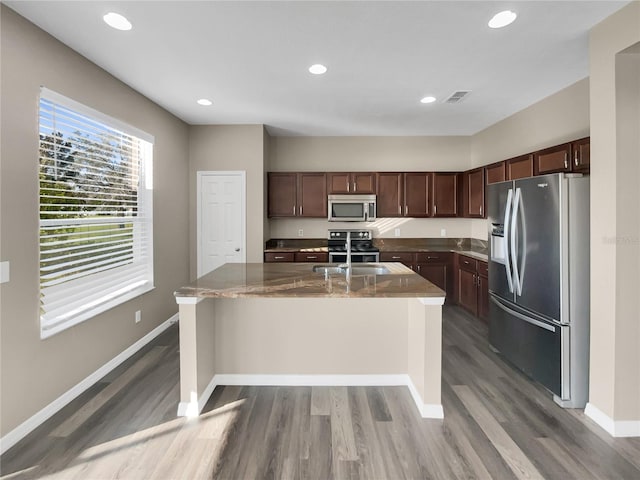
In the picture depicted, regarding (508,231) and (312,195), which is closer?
(508,231)

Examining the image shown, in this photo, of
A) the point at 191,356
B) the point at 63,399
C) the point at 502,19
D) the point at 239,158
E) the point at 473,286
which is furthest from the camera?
the point at 239,158

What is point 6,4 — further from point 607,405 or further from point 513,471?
point 607,405

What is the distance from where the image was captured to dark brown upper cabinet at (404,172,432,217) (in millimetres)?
5566

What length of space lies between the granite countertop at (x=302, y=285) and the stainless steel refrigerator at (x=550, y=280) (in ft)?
2.96

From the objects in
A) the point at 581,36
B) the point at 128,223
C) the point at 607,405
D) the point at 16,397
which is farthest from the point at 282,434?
the point at 581,36

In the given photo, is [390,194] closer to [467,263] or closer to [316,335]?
[467,263]

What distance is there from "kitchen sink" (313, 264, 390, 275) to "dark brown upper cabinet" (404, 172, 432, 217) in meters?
2.40

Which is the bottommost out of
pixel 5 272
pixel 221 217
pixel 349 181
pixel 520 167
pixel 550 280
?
pixel 550 280

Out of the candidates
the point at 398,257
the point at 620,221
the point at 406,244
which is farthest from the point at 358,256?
the point at 620,221

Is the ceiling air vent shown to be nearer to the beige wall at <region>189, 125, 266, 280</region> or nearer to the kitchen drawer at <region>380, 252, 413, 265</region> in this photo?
the kitchen drawer at <region>380, 252, 413, 265</region>

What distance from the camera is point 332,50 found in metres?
2.81

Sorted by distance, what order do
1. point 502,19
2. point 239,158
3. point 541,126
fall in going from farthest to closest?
point 239,158
point 541,126
point 502,19

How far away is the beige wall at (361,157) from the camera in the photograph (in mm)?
5832

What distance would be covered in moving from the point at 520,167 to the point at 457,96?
1.04 metres
